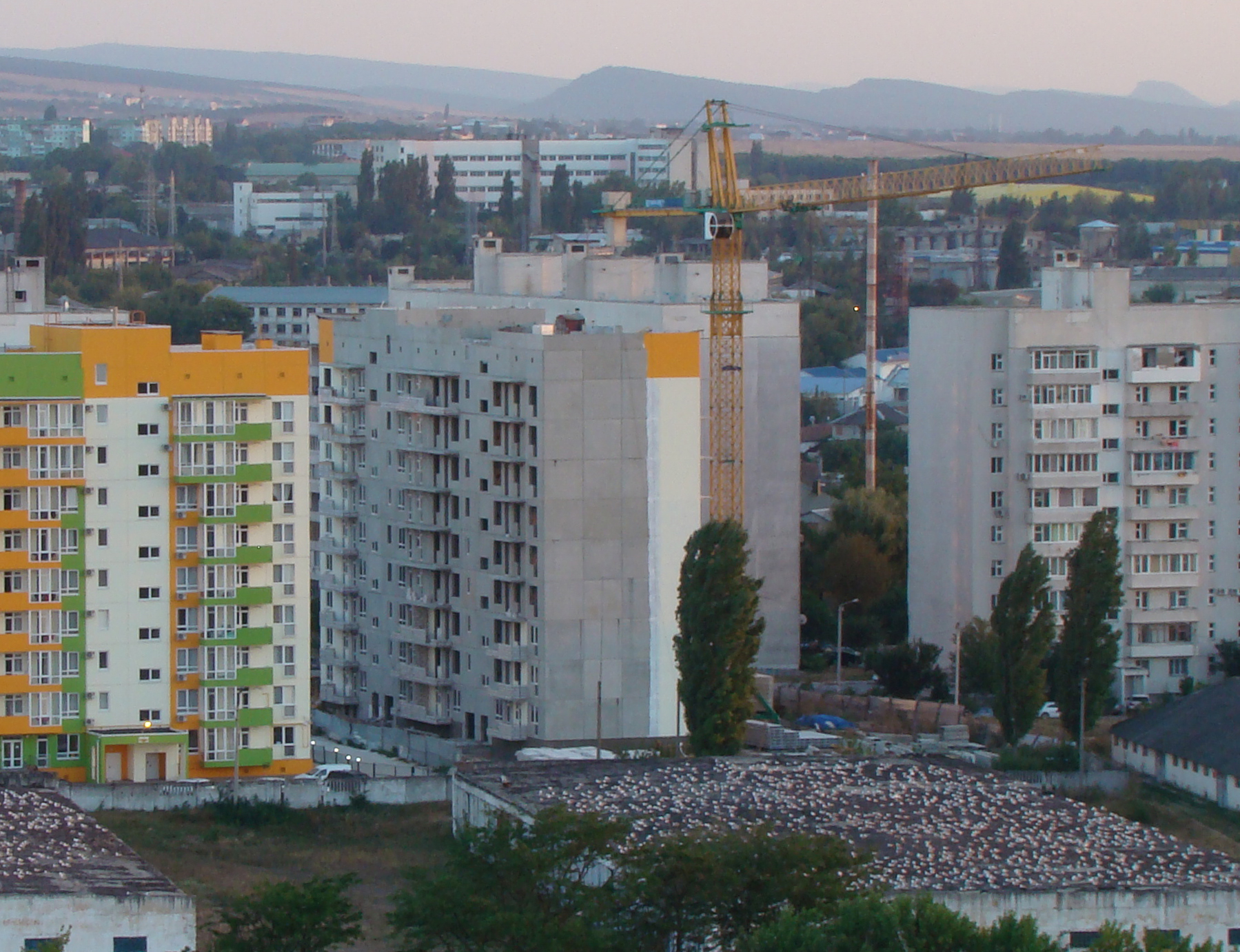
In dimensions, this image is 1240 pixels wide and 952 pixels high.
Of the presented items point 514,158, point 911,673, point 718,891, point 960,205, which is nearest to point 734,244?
point 911,673

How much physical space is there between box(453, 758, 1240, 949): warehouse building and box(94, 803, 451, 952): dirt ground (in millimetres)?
988

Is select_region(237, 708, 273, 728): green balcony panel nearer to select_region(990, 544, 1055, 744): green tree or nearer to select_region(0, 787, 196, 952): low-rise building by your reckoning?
select_region(0, 787, 196, 952): low-rise building

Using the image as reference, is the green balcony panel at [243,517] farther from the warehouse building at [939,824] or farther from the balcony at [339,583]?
the balcony at [339,583]

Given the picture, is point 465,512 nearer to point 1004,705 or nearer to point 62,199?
point 1004,705

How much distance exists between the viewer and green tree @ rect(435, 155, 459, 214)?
414ft

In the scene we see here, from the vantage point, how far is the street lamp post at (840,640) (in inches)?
1724

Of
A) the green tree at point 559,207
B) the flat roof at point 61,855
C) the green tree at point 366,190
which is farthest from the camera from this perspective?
the green tree at point 366,190

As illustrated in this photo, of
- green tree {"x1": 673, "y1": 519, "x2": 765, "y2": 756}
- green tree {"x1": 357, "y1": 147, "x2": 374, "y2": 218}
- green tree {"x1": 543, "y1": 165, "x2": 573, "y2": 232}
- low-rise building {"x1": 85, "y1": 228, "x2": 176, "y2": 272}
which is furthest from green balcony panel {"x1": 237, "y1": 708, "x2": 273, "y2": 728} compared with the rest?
green tree {"x1": 357, "y1": 147, "x2": 374, "y2": 218}

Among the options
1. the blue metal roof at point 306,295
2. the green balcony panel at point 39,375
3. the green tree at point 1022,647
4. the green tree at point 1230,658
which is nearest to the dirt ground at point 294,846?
the green balcony panel at point 39,375

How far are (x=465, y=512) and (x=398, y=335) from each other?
3365mm

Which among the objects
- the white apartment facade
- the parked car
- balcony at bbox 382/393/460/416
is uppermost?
the white apartment facade

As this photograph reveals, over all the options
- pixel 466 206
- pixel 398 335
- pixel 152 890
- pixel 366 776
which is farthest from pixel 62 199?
pixel 152 890

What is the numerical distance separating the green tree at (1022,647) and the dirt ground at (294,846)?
8.52 m

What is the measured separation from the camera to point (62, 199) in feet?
310
